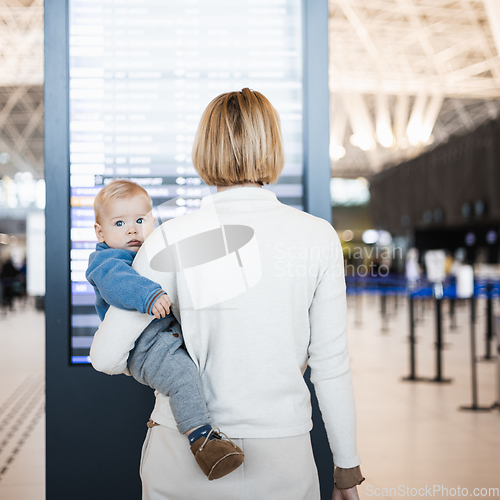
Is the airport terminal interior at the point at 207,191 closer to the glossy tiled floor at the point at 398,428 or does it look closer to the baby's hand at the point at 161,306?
the glossy tiled floor at the point at 398,428

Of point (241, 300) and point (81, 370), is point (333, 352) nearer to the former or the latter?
point (241, 300)

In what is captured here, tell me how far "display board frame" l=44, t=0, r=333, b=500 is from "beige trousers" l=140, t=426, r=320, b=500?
105 centimetres

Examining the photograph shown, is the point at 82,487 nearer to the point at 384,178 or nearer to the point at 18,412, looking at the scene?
the point at 18,412

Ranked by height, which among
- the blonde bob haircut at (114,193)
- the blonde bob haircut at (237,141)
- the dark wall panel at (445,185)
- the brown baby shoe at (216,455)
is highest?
the dark wall panel at (445,185)

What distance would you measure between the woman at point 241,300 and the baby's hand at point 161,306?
5 cm

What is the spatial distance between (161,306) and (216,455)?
1.08ft

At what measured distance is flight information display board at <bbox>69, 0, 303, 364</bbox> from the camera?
2.22 metres

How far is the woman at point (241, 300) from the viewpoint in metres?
1.13

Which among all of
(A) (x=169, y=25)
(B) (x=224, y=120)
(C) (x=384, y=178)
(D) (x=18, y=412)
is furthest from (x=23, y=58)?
(B) (x=224, y=120)

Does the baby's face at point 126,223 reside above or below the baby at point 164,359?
above

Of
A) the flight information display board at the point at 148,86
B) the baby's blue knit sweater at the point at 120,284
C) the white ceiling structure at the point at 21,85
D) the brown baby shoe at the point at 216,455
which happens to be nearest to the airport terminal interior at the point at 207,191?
the flight information display board at the point at 148,86

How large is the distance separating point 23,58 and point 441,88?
15.4 metres

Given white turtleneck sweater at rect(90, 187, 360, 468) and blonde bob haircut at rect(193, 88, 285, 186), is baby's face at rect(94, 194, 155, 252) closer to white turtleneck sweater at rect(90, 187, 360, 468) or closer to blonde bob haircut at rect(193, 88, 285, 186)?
white turtleneck sweater at rect(90, 187, 360, 468)

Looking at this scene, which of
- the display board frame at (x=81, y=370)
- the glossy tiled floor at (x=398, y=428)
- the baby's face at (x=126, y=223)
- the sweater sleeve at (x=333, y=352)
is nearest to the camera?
the sweater sleeve at (x=333, y=352)
